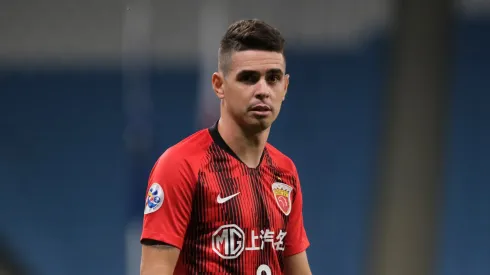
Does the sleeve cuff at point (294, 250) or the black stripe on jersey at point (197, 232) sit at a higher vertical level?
the black stripe on jersey at point (197, 232)

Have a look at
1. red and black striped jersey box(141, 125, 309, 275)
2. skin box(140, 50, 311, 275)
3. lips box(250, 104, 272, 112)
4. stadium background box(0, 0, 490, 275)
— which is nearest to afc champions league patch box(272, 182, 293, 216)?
red and black striped jersey box(141, 125, 309, 275)

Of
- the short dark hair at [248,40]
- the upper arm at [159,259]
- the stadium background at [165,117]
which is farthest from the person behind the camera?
the stadium background at [165,117]

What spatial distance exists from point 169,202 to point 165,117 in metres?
4.28

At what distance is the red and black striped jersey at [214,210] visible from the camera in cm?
211

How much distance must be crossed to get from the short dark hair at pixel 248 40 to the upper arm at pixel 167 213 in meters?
0.27

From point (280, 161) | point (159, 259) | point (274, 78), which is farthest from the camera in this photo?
point (280, 161)

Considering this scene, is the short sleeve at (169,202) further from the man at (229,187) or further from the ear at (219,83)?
the ear at (219,83)

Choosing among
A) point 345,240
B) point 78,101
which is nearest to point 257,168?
point 345,240

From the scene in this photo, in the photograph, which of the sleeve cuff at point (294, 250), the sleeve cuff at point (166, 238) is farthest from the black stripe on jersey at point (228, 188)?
the sleeve cuff at point (294, 250)

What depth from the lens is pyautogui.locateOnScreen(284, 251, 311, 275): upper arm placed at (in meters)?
2.37

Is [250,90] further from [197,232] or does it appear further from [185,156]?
[197,232]

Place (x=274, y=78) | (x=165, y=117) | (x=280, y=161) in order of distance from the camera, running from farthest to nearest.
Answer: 1. (x=165, y=117)
2. (x=280, y=161)
3. (x=274, y=78)

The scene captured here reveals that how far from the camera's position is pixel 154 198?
2.12 meters

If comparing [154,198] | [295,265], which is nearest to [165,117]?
[295,265]
